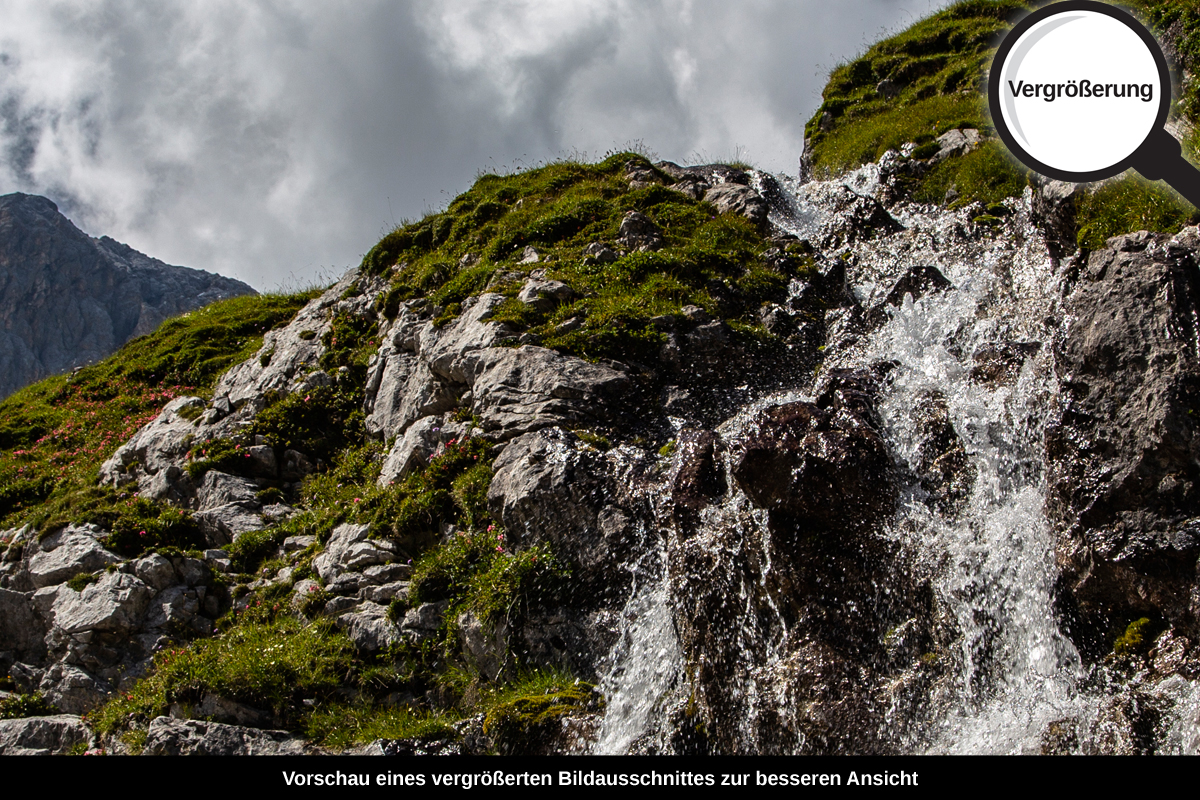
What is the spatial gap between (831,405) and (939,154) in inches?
537

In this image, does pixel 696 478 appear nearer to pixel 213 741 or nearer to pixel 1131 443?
pixel 1131 443

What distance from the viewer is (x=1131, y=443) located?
31.0ft

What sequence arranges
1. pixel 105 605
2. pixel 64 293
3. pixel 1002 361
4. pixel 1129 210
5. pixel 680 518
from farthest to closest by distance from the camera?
pixel 64 293, pixel 105 605, pixel 1002 361, pixel 1129 210, pixel 680 518

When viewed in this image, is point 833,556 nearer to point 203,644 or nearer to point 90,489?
point 203,644

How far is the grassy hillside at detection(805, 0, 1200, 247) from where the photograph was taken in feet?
41.9

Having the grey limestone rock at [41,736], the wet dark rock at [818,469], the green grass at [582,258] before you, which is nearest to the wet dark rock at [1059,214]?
the wet dark rock at [818,469]

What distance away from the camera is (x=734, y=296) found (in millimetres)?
18719

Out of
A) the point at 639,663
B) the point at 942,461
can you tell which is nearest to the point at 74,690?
the point at 639,663

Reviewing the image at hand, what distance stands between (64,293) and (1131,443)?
583ft

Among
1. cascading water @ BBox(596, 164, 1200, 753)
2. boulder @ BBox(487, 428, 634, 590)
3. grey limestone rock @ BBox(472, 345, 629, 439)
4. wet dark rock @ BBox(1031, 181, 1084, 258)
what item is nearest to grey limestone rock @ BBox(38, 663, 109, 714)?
boulder @ BBox(487, 428, 634, 590)

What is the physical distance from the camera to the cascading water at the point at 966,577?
29.3 ft

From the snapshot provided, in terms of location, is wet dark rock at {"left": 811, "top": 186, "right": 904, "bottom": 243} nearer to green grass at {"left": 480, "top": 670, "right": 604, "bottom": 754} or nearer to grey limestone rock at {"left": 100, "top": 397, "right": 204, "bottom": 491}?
green grass at {"left": 480, "top": 670, "right": 604, "bottom": 754}
